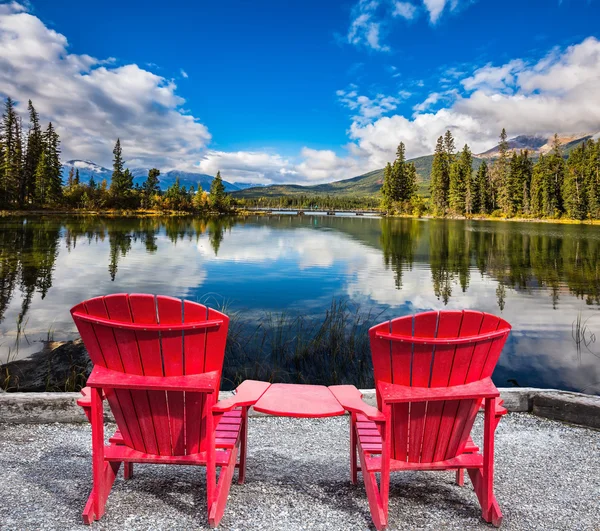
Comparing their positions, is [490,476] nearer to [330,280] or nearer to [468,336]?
[468,336]

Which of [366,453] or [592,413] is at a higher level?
[366,453]

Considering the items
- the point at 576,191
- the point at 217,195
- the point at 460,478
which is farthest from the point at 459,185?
the point at 460,478

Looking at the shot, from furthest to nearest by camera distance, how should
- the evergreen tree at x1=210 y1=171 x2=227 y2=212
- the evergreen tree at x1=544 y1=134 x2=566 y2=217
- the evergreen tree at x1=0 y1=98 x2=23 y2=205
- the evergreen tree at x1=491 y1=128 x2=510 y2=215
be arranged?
the evergreen tree at x1=210 y1=171 x2=227 y2=212, the evergreen tree at x1=491 y1=128 x2=510 y2=215, the evergreen tree at x1=544 y1=134 x2=566 y2=217, the evergreen tree at x1=0 y1=98 x2=23 y2=205

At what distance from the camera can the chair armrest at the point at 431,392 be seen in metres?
2.40

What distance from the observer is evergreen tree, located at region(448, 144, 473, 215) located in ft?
270

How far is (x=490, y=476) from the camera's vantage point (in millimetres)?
2658

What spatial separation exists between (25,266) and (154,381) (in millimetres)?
17598

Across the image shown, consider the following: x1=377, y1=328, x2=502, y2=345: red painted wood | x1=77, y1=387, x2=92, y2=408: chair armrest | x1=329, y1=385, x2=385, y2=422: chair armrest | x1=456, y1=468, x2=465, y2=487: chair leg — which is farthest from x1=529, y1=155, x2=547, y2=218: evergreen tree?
x1=77, y1=387, x2=92, y2=408: chair armrest

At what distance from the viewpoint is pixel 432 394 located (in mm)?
2434

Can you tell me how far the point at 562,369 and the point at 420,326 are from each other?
21.0ft

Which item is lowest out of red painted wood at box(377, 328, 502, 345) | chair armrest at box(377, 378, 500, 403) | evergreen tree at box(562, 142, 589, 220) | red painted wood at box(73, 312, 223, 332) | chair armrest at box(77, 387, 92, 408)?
chair armrest at box(77, 387, 92, 408)

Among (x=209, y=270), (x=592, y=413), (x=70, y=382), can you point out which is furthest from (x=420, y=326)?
(x=209, y=270)

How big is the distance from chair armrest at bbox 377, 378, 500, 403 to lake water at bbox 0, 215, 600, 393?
4.26 m

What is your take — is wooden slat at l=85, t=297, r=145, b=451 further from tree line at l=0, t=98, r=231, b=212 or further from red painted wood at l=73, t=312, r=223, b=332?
tree line at l=0, t=98, r=231, b=212
